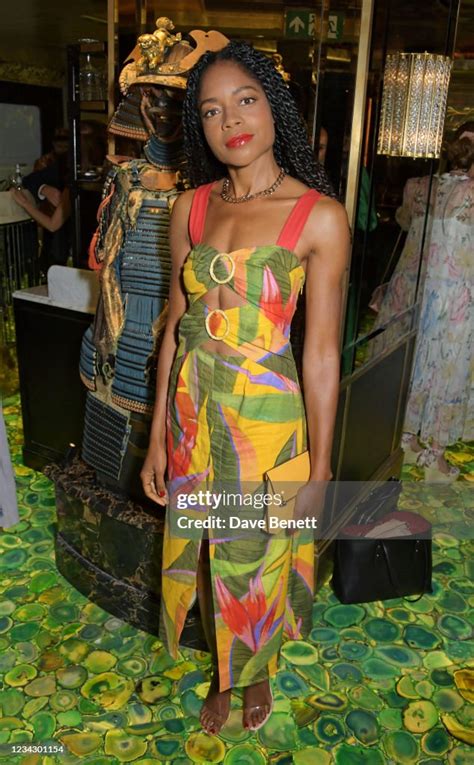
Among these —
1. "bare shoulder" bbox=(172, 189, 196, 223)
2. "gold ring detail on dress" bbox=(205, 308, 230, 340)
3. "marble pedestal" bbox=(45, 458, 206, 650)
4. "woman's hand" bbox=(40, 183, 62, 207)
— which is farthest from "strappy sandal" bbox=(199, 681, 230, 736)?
"woman's hand" bbox=(40, 183, 62, 207)

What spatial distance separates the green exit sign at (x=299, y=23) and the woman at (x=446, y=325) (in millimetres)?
1282

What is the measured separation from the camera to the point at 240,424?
66.1 inches

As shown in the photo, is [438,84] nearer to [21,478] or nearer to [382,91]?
[382,91]

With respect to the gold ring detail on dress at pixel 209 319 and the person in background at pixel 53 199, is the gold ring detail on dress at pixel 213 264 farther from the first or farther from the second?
the person in background at pixel 53 199

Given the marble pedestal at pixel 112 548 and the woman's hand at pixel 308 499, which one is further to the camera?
the marble pedestal at pixel 112 548

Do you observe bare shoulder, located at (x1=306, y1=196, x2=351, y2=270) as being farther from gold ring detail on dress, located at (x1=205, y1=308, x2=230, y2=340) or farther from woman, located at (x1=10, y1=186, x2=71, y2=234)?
woman, located at (x1=10, y1=186, x2=71, y2=234)

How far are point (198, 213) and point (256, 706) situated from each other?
4.74 ft

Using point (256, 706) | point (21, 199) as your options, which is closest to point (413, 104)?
point (256, 706)

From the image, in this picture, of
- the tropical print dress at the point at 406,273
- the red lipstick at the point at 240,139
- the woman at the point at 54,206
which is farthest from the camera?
the woman at the point at 54,206

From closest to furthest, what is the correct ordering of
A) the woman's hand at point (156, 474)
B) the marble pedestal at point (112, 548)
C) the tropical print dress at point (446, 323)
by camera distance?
the woman's hand at point (156, 474), the marble pedestal at point (112, 548), the tropical print dress at point (446, 323)

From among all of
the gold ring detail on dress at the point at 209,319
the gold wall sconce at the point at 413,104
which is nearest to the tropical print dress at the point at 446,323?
the gold wall sconce at the point at 413,104

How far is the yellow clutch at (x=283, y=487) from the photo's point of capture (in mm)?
1696

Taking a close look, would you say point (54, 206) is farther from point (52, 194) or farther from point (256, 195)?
point (256, 195)

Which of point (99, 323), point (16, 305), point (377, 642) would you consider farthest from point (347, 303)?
point (16, 305)
